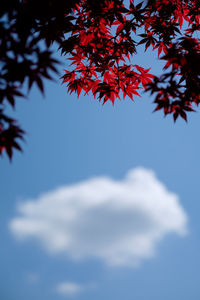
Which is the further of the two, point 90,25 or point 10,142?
point 90,25

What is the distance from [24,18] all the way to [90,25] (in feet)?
8.19

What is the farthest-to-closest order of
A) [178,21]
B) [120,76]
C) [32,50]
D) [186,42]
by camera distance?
[178,21] < [120,76] < [186,42] < [32,50]

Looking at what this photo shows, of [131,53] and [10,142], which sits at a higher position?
[131,53]

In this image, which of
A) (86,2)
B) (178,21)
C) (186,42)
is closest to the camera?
(186,42)

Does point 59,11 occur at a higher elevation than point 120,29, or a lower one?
lower

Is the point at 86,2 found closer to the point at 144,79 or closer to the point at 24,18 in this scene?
the point at 144,79

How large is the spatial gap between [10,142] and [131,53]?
12.6ft

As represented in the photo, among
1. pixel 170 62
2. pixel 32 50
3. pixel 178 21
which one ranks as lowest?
pixel 32 50

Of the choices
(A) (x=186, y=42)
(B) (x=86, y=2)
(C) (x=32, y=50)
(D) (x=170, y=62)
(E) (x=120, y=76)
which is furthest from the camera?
(E) (x=120, y=76)

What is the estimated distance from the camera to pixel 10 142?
3117 mm

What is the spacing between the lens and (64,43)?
5340 mm

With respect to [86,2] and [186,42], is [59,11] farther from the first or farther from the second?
[186,42]

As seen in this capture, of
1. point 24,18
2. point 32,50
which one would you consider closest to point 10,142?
point 32,50

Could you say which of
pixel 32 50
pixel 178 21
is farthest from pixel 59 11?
pixel 178 21
